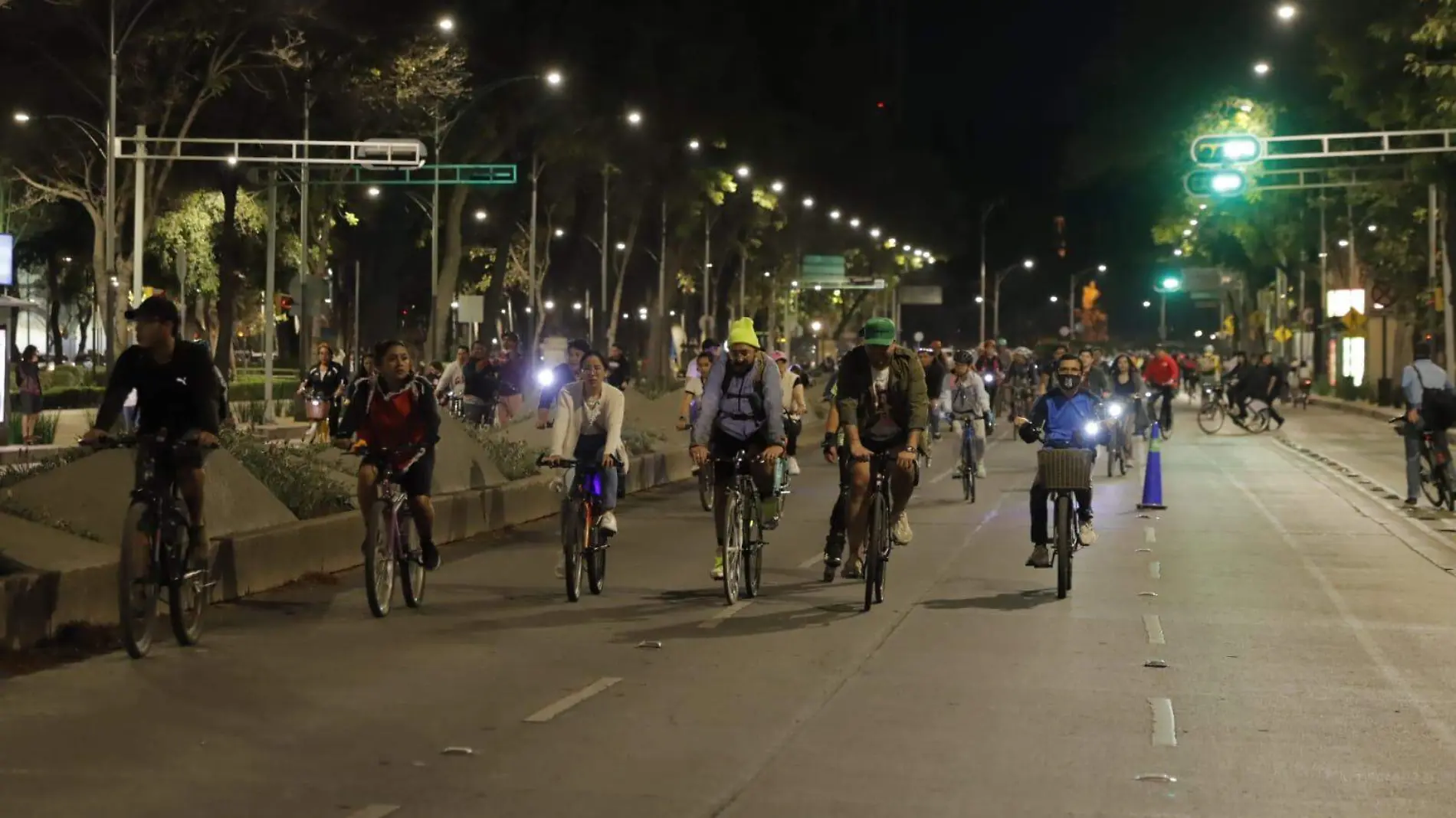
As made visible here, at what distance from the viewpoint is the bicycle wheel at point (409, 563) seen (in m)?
14.2

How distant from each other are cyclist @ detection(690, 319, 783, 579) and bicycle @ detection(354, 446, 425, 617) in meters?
1.98

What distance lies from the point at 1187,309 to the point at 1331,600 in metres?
179

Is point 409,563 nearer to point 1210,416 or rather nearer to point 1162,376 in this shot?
point 1162,376

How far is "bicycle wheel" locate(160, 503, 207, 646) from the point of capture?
12.0m

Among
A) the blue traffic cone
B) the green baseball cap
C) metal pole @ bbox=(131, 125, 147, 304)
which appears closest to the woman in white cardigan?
the green baseball cap

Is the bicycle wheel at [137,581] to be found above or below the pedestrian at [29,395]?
below

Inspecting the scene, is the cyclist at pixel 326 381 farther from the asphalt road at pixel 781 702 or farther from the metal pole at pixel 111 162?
the asphalt road at pixel 781 702

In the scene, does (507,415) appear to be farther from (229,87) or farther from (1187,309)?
(1187,309)

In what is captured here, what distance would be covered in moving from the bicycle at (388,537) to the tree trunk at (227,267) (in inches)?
1384

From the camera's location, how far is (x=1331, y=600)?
15.6m

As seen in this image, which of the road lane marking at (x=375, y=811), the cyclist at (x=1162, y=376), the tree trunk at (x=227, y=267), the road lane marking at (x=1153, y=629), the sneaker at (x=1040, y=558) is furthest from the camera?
the tree trunk at (x=227, y=267)

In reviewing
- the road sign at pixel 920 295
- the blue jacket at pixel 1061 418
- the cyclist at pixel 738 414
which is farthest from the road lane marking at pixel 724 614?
the road sign at pixel 920 295

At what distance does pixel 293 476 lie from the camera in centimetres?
1700

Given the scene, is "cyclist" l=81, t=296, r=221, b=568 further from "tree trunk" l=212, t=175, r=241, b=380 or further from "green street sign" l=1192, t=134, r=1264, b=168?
"tree trunk" l=212, t=175, r=241, b=380
